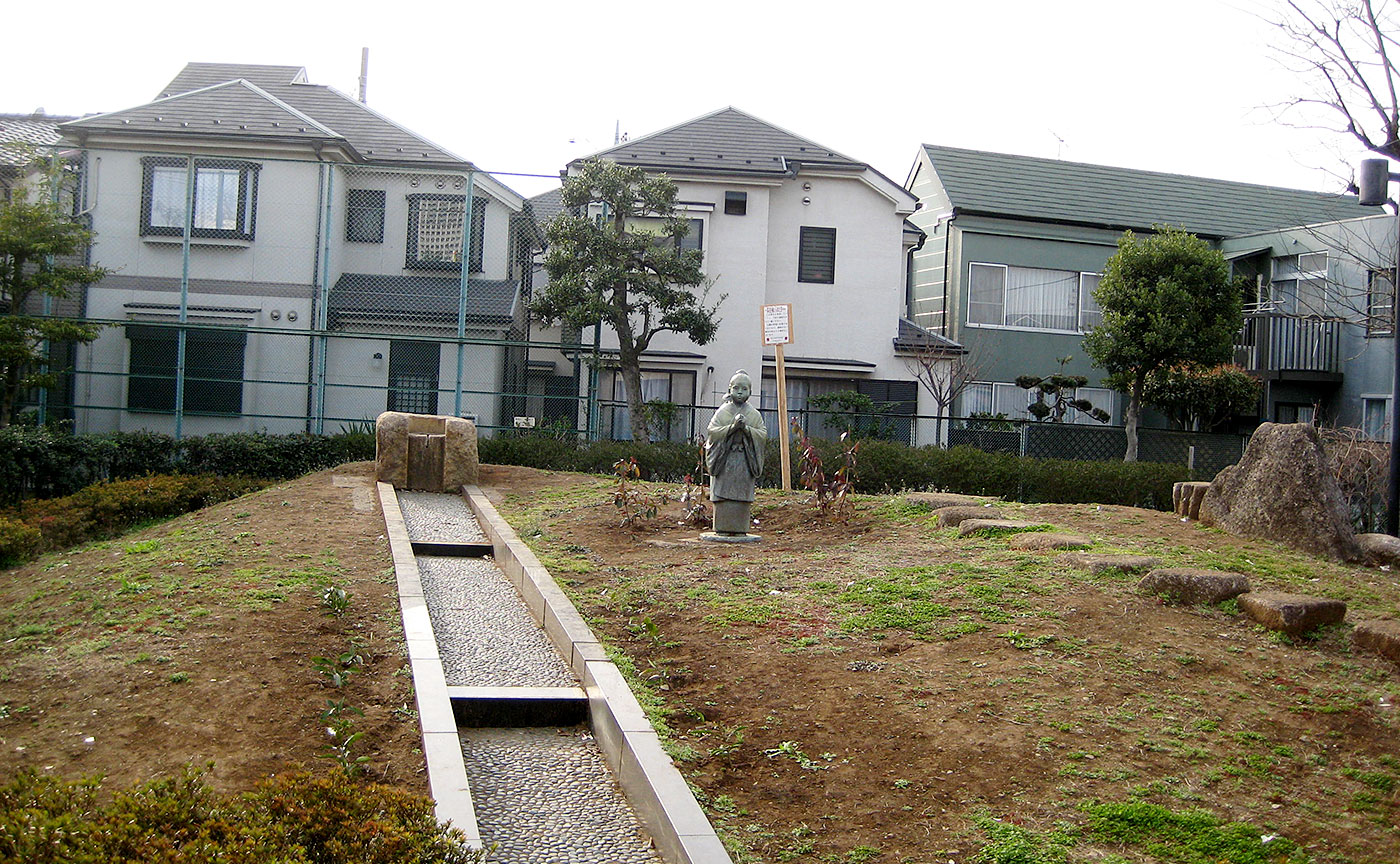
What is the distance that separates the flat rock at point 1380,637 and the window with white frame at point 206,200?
63.0 feet

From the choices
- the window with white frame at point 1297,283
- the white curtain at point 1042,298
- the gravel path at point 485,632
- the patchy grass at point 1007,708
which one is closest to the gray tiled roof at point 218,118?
the gravel path at point 485,632

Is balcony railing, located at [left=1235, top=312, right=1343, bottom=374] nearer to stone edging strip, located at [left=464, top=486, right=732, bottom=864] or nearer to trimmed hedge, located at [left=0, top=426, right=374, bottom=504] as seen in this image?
trimmed hedge, located at [left=0, top=426, right=374, bottom=504]

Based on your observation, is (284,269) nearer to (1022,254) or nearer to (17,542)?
(17,542)

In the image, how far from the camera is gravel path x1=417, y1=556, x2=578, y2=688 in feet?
21.4

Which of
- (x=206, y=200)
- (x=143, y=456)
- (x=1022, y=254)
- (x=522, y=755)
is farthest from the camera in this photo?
(x=1022, y=254)

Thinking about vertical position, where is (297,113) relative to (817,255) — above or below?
above

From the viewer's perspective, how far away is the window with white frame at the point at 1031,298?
2566cm

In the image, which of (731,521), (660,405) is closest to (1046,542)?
(731,521)

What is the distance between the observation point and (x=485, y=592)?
8.63 m

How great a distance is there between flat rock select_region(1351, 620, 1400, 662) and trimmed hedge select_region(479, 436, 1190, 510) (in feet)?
30.1

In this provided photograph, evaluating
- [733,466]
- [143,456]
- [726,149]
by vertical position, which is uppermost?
[726,149]

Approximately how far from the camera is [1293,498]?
9164 mm

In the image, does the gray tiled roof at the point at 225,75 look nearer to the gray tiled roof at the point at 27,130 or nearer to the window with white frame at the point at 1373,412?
the gray tiled roof at the point at 27,130

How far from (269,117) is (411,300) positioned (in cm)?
456
